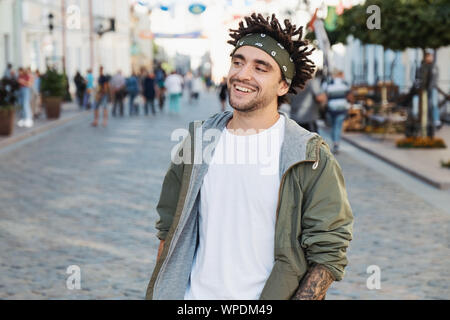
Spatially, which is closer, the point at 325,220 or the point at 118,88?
the point at 325,220

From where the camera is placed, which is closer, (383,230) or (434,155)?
(383,230)

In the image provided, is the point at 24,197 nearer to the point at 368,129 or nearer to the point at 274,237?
the point at 274,237

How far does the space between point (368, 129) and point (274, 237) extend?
19.1 meters

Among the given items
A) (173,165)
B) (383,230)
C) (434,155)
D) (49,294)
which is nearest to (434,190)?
(383,230)

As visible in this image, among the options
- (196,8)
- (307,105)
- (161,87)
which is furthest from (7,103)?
(161,87)

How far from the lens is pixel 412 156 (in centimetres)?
1570

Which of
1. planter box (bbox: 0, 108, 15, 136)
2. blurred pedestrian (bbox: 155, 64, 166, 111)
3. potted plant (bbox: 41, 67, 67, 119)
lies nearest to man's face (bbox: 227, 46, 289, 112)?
planter box (bbox: 0, 108, 15, 136)

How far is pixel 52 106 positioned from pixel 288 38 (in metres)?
26.9

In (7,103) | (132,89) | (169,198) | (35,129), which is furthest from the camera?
(132,89)

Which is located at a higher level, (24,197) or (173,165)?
(173,165)

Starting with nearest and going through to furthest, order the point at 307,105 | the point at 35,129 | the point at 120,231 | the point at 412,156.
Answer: the point at 120,231, the point at 307,105, the point at 412,156, the point at 35,129

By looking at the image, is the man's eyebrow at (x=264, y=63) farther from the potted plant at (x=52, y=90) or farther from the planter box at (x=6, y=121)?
the potted plant at (x=52, y=90)

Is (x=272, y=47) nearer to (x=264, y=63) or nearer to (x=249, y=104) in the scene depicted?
(x=264, y=63)

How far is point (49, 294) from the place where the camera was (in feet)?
20.0
